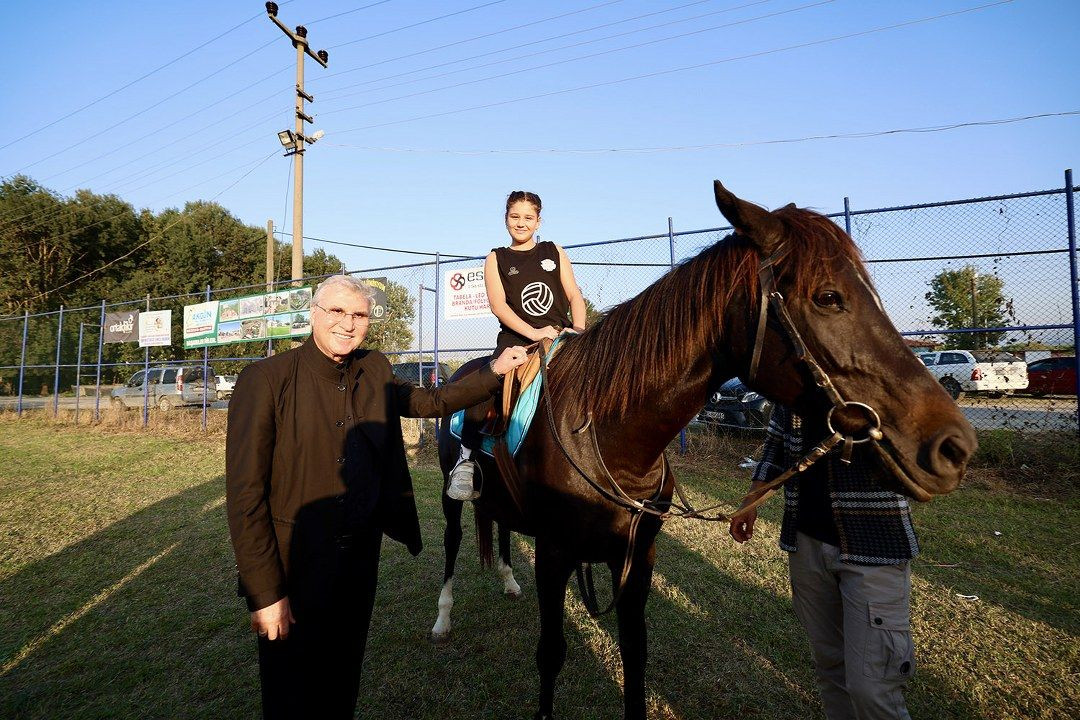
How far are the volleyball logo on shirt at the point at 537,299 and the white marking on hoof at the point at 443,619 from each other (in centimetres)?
212

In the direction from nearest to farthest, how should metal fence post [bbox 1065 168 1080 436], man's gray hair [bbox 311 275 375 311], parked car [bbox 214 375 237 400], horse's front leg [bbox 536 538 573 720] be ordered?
1. man's gray hair [bbox 311 275 375 311]
2. horse's front leg [bbox 536 538 573 720]
3. metal fence post [bbox 1065 168 1080 436]
4. parked car [bbox 214 375 237 400]

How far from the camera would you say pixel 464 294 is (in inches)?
364

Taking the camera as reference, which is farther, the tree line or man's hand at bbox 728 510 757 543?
the tree line

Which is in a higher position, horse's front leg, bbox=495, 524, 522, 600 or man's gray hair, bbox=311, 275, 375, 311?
man's gray hair, bbox=311, 275, 375, 311

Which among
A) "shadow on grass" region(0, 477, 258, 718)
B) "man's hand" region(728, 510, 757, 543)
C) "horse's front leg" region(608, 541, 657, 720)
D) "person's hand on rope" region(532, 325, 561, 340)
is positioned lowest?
"shadow on grass" region(0, 477, 258, 718)

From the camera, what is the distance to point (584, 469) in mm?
2170

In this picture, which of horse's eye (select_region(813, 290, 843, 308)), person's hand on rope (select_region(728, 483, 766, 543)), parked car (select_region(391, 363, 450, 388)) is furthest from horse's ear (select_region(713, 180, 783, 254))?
parked car (select_region(391, 363, 450, 388))

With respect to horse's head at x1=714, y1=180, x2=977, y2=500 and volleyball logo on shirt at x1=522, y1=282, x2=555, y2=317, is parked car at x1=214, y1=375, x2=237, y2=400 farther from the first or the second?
horse's head at x1=714, y1=180, x2=977, y2=500

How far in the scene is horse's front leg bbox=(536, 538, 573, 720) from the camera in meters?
2.34

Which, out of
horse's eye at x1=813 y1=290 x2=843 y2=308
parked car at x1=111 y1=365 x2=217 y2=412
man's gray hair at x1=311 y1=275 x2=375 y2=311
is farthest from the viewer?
parked car at x1=111 y1=365 x2=217 y2=412

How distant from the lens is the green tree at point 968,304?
6.40 m

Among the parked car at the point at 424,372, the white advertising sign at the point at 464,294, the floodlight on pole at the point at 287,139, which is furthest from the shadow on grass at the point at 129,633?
the floodlight on pole at the point at 287,139

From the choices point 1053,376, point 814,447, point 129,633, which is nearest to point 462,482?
point 814,447

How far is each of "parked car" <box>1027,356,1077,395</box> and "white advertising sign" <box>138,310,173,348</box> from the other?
704 inches
